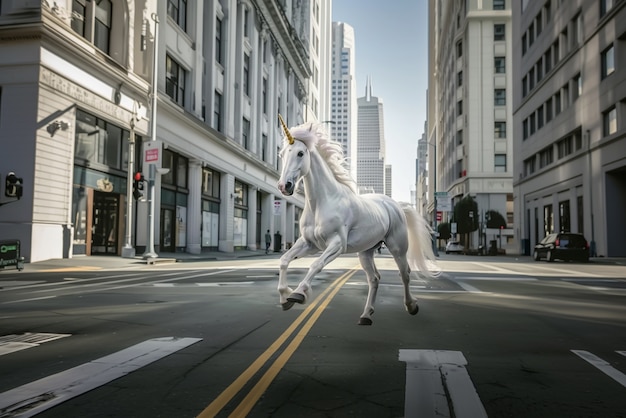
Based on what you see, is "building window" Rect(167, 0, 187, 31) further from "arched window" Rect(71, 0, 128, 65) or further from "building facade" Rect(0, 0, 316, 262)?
"arched window" Rect(71, 0, 128, 65)

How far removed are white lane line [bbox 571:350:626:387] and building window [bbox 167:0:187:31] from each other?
32.7m

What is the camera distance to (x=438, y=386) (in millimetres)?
4195

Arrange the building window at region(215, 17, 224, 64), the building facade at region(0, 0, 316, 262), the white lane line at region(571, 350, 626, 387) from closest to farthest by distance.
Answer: the white lane line at region(571, 350, 626, 387), the building facade at region(0, 0, 316, 262), the building window at region(215, 17, 224, 64)

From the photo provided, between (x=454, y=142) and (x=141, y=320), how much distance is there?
8072 cm

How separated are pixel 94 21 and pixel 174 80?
930 centimetres

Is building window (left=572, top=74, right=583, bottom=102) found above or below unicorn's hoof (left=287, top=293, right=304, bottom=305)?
above

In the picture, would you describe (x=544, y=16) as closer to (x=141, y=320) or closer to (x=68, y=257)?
(x=68, y=257)

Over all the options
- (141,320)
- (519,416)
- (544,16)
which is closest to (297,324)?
(141,320)

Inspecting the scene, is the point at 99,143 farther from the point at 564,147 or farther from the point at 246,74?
the point at 564,147

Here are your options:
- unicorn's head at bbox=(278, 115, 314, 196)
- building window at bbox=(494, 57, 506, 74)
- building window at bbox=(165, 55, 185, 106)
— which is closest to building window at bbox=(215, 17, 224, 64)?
building window at bbox=(165, 55, 185, 106)

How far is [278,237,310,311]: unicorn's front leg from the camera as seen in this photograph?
557 centimetres

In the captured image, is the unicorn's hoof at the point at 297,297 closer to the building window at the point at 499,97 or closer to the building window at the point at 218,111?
the building window at the point at 218,111

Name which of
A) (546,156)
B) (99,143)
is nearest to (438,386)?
(99,143)

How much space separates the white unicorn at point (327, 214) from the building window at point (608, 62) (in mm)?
33072
